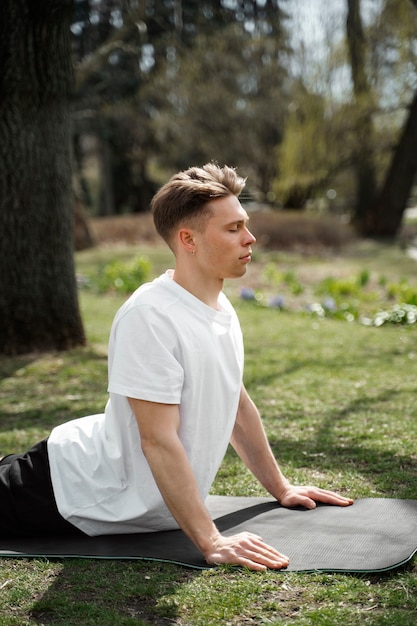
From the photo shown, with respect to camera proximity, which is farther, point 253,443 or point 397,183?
point 397,183

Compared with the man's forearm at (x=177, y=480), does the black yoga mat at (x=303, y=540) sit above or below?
below

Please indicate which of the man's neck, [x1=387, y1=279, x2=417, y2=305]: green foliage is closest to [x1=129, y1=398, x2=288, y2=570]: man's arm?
the man's neck

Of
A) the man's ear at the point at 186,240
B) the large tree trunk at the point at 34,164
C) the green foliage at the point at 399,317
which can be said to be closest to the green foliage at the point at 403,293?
the green foliage at the point at 399,317

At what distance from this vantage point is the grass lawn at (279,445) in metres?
2.56

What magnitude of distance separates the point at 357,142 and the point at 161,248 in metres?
5.94

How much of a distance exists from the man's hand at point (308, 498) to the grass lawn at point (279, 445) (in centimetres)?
21

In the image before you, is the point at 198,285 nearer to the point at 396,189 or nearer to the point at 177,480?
the point at 177,480

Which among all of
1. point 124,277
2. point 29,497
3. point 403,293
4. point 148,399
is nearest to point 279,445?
point 29,497

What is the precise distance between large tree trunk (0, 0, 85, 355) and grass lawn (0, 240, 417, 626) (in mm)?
570

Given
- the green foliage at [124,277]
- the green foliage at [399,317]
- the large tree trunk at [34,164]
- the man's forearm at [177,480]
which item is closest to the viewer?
the man's forearm at [177,480]

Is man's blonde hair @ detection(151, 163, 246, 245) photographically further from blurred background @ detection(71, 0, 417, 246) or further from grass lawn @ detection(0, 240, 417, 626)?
blurred background @ detection(71, 0, 417, 246)

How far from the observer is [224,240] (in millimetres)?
2889

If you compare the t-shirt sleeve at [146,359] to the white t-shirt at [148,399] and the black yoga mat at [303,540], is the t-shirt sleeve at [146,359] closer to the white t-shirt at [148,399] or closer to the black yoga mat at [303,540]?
the white t-shirt at [148,399]

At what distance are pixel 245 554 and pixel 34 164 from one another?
436 centimetres
